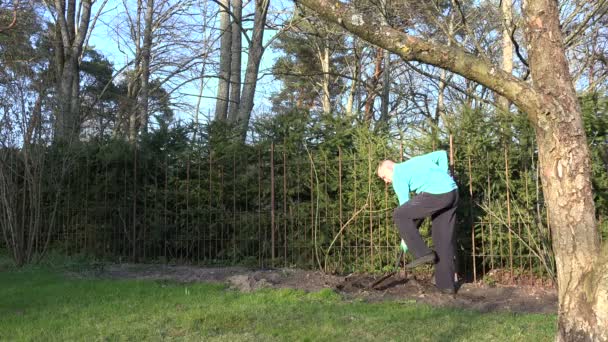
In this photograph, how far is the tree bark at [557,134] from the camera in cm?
337

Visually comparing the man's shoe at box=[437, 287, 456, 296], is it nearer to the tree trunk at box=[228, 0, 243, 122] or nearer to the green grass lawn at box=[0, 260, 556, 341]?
the green grass lawn at box=[0, 260, 556, 341]

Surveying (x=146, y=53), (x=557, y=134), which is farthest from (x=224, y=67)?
(x=557, y=134)

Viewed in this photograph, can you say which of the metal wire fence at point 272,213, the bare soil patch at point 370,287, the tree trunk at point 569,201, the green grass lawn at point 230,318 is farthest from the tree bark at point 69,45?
the tree trunk at point 569,201

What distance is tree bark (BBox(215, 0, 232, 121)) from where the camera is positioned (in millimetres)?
16411

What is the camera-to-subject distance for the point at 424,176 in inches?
260

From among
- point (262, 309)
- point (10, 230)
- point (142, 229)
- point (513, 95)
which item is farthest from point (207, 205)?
point (513, 95)

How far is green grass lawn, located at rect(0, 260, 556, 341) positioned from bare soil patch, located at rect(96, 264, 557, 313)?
379mm

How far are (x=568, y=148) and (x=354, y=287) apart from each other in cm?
400

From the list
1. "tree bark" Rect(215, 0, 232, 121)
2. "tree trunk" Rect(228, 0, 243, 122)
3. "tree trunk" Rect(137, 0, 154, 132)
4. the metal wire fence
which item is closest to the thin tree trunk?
"tree trunk" Rect(228, 0, 243, 122)

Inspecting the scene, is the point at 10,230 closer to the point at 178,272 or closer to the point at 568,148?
the point at 178,272

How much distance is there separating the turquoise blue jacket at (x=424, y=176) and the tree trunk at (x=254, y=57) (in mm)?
9231

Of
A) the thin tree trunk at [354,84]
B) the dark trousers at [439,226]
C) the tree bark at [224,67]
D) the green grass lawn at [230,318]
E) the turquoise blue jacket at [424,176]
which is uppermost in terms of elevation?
the thin tree trunk at [354,84]

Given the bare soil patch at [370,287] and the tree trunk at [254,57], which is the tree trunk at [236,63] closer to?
the tree trunk at [254,57]

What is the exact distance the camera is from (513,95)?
11.9 ft
